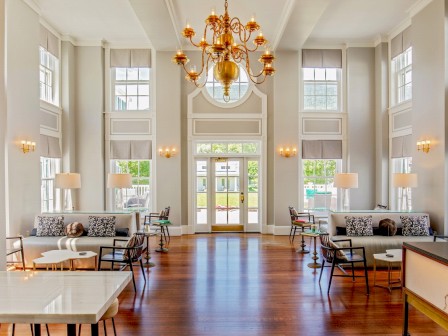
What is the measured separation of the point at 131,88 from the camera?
930 centimetres

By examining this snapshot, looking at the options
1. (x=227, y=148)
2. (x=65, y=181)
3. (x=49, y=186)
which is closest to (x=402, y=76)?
(x=227, y=148)

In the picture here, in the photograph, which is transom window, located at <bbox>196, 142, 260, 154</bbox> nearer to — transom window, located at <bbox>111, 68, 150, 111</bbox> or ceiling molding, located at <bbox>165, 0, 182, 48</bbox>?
transom window, located at <bbox>111, 68, 150, 111</bbox>

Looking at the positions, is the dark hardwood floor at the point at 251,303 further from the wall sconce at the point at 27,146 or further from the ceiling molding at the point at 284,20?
the ceiling molding at the point at 284,20

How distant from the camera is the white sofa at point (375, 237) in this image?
585 centimetres

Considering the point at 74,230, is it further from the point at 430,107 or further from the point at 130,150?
the point at 430,107

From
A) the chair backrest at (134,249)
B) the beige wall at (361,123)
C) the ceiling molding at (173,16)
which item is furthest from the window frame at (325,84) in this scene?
the chair backrest at (134,249)

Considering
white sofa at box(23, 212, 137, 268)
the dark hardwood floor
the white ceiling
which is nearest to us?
the dark hardwood floor

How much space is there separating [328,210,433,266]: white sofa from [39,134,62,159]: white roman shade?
21.2ft

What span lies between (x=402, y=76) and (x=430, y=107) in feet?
6.86

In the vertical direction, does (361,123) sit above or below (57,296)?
above

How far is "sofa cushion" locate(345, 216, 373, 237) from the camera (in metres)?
6.23

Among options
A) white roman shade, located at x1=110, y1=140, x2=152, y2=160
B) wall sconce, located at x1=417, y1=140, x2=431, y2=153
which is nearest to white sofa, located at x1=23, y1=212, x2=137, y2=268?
white roman shade, located at x1=110, y1=140, x2=152, y2=160

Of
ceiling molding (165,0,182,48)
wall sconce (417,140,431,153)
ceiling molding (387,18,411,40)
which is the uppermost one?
ceiling molding (387,18,411,40)

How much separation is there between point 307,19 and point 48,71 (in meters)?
6.24
